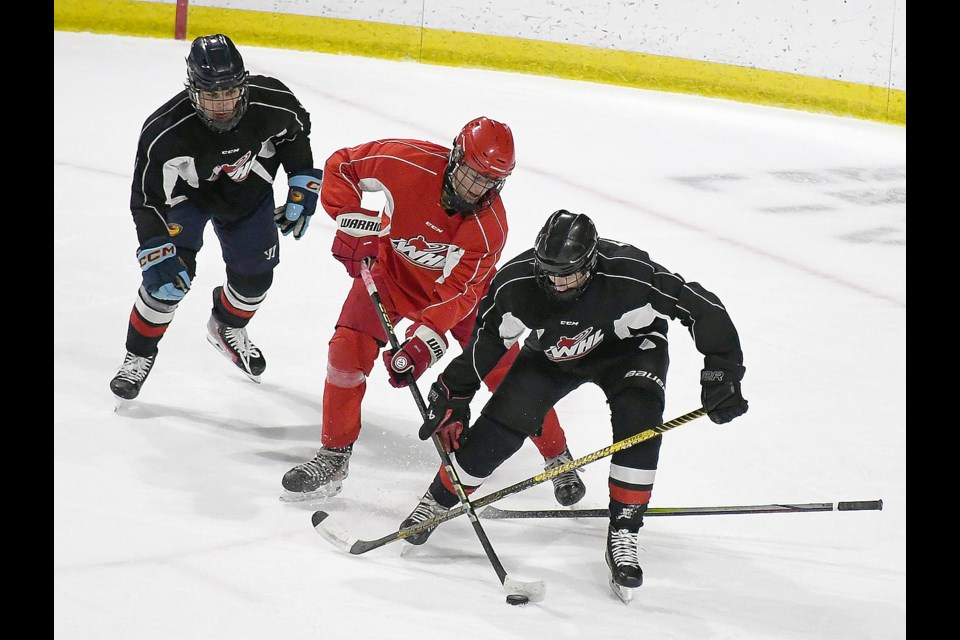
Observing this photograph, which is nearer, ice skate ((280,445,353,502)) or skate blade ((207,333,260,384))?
ice skate ((280,445,353,502))

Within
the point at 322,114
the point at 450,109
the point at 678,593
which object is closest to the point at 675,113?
the point at 450,109

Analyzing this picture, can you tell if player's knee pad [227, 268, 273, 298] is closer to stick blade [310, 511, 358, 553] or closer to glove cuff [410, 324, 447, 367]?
glove cuff [410, 324, 447, 367]

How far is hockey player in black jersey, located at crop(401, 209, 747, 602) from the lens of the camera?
2.62 meters

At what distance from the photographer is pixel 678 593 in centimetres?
270

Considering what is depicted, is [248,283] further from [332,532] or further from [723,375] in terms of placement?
[723,375]

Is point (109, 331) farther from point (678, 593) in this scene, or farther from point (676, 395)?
point (678, 593)

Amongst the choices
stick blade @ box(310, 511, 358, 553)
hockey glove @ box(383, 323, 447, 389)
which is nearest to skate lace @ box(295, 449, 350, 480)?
stick blade @ box(310, 511, 358, 553)

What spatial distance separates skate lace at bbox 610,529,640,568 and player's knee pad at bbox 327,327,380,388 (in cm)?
83

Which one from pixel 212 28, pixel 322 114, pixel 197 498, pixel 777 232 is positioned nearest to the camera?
pixel 197 498

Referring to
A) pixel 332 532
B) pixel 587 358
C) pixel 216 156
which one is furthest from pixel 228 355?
pixel 587 358

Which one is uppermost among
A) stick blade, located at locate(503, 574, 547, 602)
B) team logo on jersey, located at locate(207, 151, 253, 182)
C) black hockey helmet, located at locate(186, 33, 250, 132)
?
black hockey helmet, located at locate(186, 33, 250, 132)

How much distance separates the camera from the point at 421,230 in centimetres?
314

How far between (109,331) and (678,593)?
2248 millimetres

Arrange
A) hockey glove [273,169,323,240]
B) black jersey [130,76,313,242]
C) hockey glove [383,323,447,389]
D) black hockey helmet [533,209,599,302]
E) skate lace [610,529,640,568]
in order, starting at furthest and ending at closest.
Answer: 1. hockey glove [273,169,323,240]
2. black jersey [130,76,313,242]
3. hockey glove [383,323,447,389]
4. skate lace [610,529,640,568]
5. black hockey helmet [533,209,599,302]
